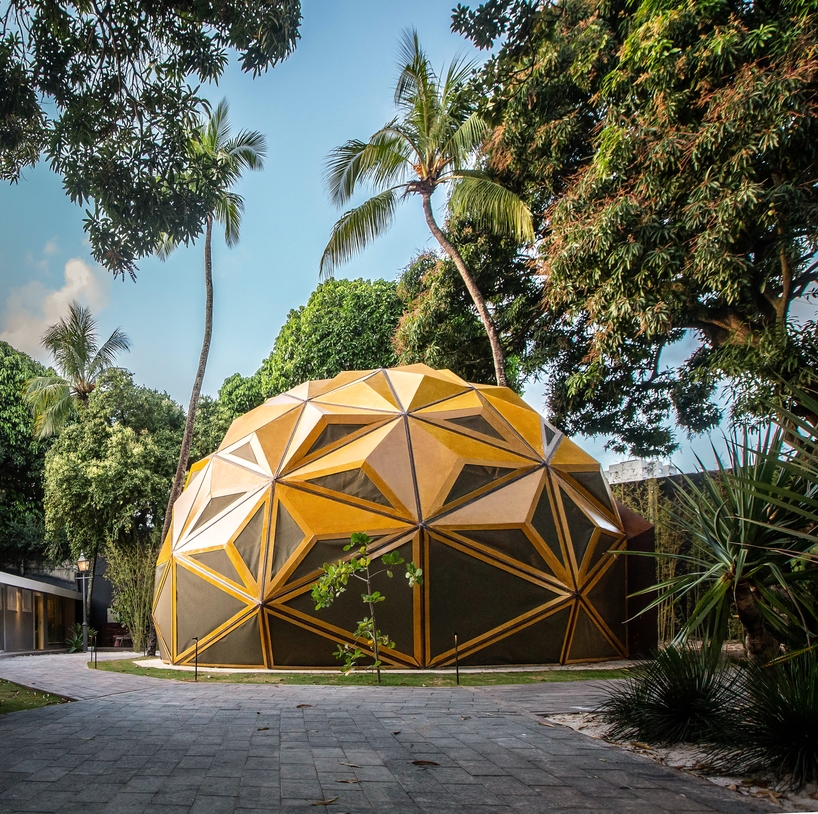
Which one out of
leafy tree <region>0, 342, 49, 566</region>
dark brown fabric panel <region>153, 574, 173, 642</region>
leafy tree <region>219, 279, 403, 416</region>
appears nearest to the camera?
dark brown fabric panel <region>153, 574, 173, 642</region>

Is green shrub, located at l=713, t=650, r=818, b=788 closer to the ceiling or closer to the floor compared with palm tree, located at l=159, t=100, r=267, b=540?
closer to the floor

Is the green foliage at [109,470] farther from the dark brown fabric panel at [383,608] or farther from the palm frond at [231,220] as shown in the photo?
the dark brown fabric panel at [383,608]

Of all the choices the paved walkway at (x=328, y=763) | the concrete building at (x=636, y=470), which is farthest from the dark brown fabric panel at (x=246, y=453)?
the concrete building at (x=636, y=470)

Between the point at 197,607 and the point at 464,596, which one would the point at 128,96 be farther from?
the point at 197,607

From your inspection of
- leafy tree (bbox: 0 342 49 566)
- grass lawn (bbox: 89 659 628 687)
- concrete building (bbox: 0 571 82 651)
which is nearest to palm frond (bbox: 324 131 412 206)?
leafy tree (bbox: 0 342 49 566)

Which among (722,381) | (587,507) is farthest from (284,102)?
(722,381)

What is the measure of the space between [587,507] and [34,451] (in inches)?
696

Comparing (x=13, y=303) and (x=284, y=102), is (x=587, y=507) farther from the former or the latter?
(x=13, y=303)

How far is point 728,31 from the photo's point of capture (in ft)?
41.2

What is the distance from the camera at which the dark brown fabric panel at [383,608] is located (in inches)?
492

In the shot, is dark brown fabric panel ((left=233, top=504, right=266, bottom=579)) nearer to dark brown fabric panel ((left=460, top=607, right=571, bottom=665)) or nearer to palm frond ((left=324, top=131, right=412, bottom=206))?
dark brown fabric panel ((left=460, top=607, right=571, bottom=665))

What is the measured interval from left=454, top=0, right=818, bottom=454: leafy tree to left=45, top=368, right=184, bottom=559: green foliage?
15.9 m

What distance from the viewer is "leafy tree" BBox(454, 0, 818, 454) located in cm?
1211

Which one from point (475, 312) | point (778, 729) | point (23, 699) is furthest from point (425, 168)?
point (778, 729)
